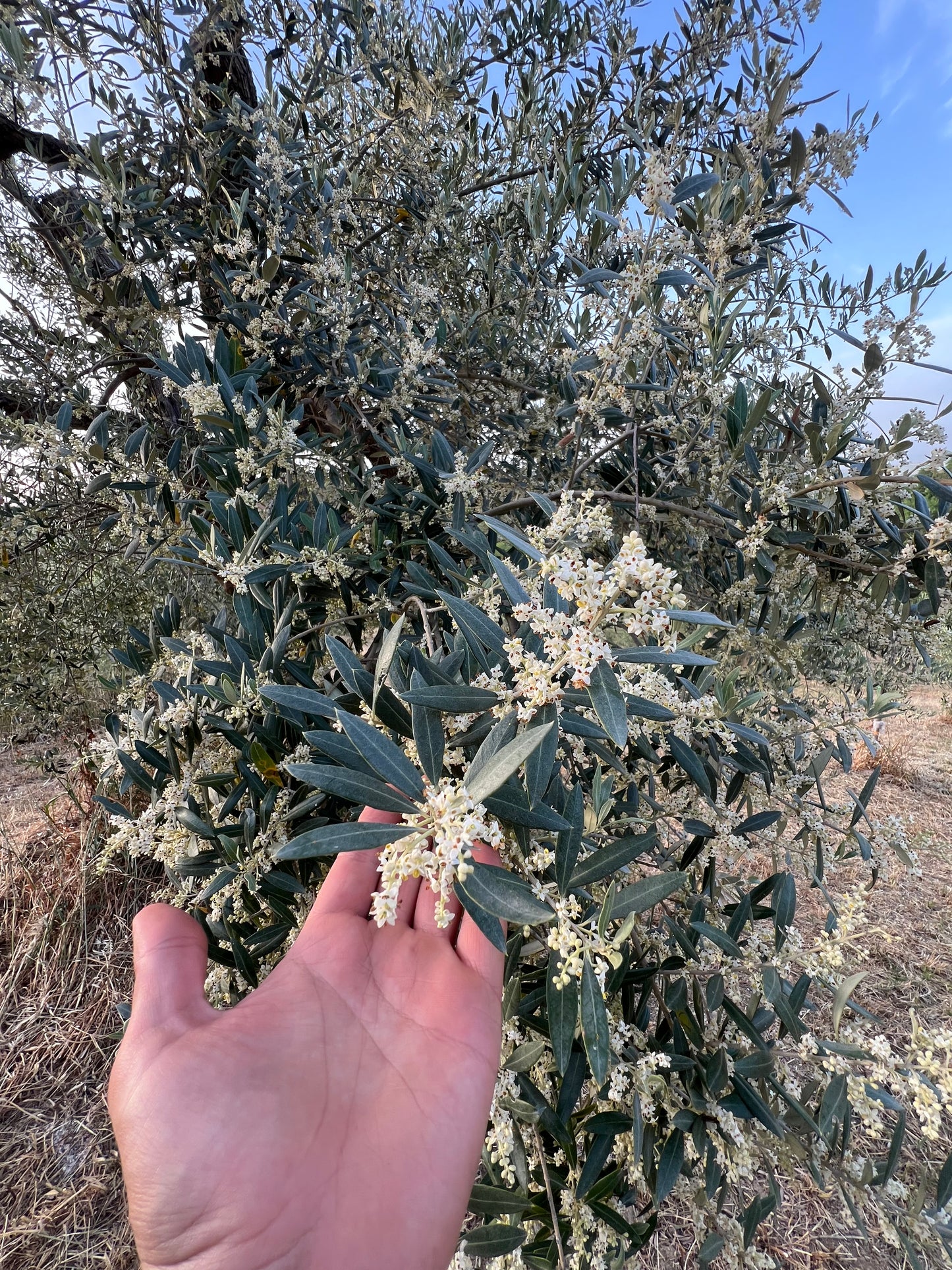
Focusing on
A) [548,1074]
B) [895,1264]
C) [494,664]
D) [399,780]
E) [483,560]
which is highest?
[483,560]

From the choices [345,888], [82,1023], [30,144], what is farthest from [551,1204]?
[30,144]

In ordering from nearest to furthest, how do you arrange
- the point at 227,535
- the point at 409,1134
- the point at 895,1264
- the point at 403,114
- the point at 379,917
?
the point at 379,917 < the point at 409,1134 < the point at 227,535 < the point at 895,1264 < the point at 403,114

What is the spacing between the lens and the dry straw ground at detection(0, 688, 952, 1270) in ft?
7.38

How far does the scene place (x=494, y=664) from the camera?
3.10ft

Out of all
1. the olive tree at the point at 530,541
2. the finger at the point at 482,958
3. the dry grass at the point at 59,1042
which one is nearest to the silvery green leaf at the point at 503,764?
the olive tree at the point at 530,541

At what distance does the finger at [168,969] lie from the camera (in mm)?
1079

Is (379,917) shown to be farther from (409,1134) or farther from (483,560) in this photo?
(483,560)

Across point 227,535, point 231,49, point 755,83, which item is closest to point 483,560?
point 227,535

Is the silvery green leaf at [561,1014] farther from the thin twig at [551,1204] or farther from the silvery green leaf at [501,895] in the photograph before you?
the thin twig at [551,1204]

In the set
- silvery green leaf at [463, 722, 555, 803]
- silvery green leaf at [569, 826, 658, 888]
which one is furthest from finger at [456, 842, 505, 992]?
silvery green leaf at [463, 722, 555, 803]

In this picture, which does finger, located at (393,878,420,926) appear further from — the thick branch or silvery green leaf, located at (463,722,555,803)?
the thick branch

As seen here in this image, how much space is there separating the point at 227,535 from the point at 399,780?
927mm

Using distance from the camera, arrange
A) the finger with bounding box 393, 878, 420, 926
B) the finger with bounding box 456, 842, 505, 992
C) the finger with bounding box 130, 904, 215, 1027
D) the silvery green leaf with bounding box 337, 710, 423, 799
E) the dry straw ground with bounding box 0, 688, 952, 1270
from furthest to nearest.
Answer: the dry straw ground with bounding box 0, 688, 952, 1270, the finger with bounding box 393, 878, 420, 926, the finger with bounding box 456, 842, 505, 992, the finger with bounding box 130, 904, 215, 1027, the silvery green leaf with bounding box 337, 710, 423, 799

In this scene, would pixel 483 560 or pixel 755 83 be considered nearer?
pixel 483 560
